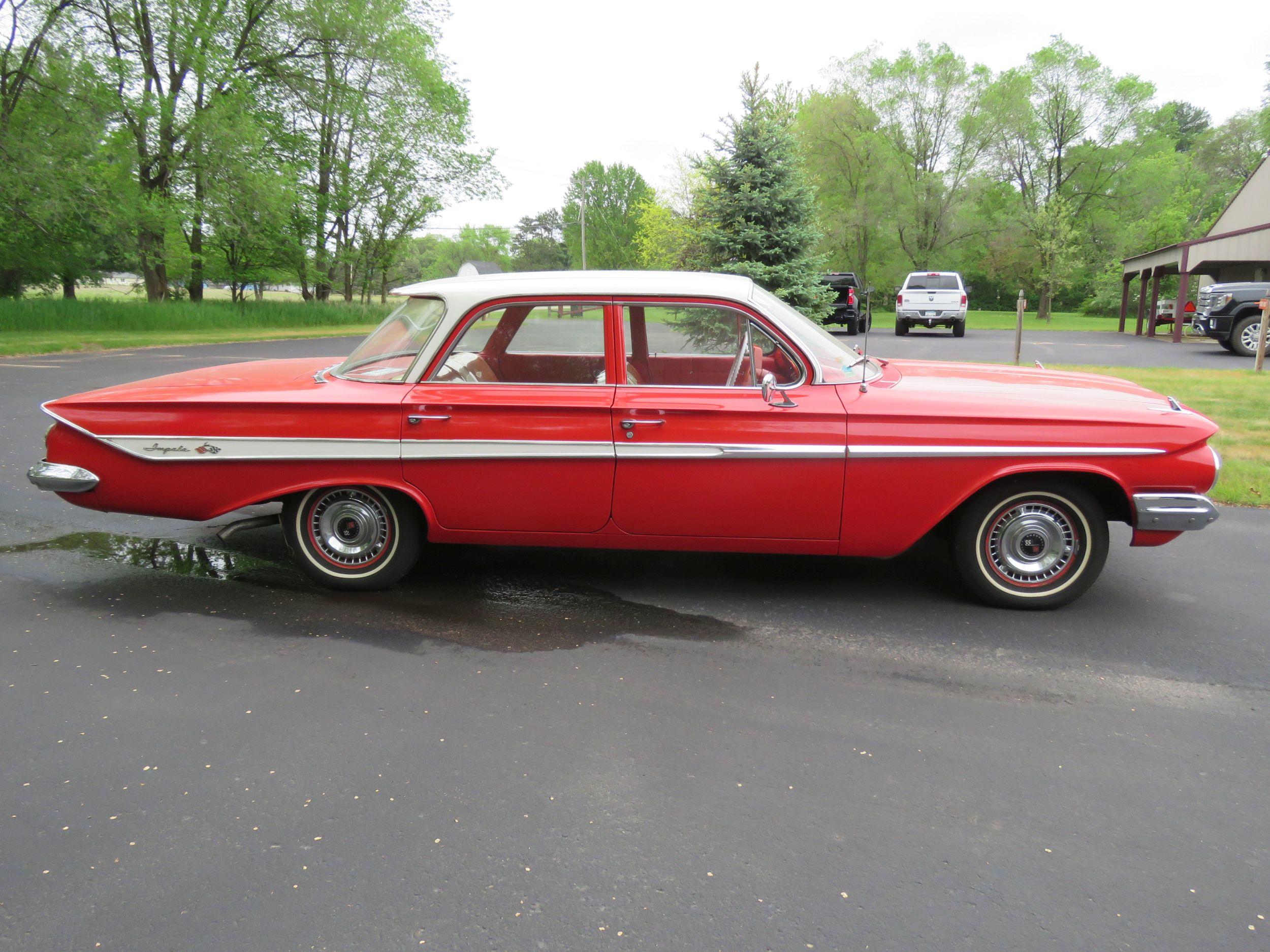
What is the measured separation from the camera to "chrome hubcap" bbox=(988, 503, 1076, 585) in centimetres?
459

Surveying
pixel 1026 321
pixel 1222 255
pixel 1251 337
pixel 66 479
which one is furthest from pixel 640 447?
pixel 1026 321

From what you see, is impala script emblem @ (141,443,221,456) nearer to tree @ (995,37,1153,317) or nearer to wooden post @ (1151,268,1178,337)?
wooden post @ (1151,268,1178,337)

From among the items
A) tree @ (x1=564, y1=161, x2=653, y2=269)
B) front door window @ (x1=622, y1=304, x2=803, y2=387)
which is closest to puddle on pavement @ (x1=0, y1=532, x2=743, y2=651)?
front door window @ (x1=622, y1=304, x2=803, y2=387)

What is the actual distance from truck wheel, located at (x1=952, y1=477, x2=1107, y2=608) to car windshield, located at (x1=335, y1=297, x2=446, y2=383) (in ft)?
9.56

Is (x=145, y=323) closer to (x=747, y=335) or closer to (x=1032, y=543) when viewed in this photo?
(x=747, y=335)

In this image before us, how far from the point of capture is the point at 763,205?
14047mm

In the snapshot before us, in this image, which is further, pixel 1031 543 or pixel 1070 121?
pixel 1070 121

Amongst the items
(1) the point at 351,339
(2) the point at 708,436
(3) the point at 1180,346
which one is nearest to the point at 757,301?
(2) the point at 708,436

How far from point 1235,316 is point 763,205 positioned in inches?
493

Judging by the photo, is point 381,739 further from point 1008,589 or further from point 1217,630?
point 1217,630

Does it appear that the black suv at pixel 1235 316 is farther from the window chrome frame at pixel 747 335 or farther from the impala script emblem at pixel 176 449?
the impala script emblem at pixel 176 449

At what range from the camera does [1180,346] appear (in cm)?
2323

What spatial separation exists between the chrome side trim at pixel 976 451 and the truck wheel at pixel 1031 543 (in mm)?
199

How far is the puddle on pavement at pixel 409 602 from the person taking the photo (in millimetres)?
4355
